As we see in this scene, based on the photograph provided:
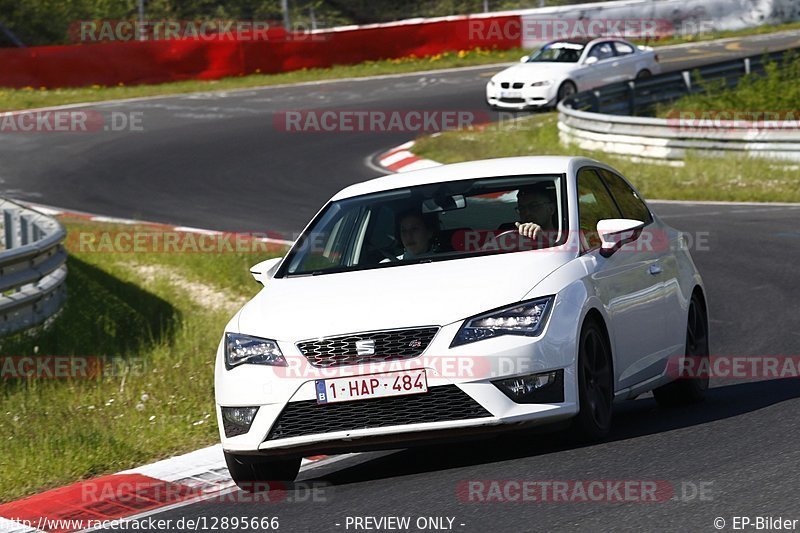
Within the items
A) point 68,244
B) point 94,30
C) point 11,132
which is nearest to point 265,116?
point 11,132

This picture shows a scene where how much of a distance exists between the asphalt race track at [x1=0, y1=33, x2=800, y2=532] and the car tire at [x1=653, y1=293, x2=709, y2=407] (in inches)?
3.6

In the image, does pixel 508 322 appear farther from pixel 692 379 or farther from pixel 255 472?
pixel 692 379

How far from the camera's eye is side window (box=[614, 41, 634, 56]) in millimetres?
30359

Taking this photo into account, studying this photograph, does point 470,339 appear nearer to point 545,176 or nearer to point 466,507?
point 466,507

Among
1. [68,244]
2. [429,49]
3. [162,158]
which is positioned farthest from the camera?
[429,49]

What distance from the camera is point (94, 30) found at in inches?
1713

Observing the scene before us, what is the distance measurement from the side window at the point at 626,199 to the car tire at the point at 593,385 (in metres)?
1.32

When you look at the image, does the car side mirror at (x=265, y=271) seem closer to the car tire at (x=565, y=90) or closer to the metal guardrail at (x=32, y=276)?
the metal guardrail at (x=32, y=276)

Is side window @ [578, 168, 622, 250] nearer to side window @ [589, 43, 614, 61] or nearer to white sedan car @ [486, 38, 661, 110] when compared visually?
white sedan car @ [486, 38, 661, 110]

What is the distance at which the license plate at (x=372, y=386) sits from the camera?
20.6 feet

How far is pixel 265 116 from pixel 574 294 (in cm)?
2326

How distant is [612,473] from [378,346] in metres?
1.15

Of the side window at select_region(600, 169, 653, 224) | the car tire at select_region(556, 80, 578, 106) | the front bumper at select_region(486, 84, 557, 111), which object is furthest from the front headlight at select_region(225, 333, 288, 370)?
the car tire at select_region(556, 80, 578, 106)

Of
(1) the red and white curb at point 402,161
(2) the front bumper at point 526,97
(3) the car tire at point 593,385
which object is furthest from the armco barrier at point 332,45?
(3) the car tire at point 593,385
